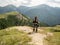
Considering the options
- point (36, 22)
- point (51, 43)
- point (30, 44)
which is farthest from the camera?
point (36, 22)

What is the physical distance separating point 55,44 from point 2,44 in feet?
43.7

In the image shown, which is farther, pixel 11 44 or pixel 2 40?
pixel 2 40

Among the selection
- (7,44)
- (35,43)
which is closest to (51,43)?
(35,43)

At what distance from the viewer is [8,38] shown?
43.4 meters

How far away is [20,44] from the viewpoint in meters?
38.8

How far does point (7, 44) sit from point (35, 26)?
18.9 meters

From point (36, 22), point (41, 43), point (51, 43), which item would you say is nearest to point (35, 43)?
point (41, 43)

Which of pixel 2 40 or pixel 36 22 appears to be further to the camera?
pixel 36 22

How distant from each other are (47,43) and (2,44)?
1137 centimetres

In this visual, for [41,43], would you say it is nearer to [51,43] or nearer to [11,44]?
[51,43]

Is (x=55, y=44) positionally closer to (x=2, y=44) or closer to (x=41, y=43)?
(x=41, y=43)

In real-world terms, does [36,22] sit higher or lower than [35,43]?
higher

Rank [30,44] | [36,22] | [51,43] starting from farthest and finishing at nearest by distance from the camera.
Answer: [36,22] → [51,43] → [30,44]

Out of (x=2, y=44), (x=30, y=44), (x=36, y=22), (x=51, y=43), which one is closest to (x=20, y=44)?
(x=30, y=44)
